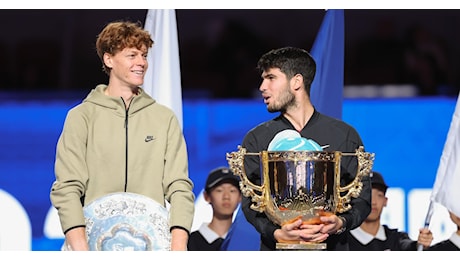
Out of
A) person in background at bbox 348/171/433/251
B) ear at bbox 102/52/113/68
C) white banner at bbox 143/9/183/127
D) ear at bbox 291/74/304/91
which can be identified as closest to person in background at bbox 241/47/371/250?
ear at bbox 291/74/304/91

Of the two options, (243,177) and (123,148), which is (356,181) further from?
(123,148)

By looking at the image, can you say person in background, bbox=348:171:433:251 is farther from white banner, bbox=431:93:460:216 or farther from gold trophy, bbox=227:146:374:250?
gold trophy, bbox=227:146:374:250

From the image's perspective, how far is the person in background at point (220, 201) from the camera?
191 inches

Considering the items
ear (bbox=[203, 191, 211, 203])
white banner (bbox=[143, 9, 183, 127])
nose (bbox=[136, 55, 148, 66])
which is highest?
white banner (bbox=[143, 9, 183, 127])

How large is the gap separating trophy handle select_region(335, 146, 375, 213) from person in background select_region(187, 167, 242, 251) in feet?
6.18

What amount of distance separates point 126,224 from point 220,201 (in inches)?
79.9

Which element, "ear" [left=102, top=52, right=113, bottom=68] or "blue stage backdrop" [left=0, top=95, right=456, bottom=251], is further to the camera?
"blue stage backdrop" [left=0, top=95, right=456, bottom=251]

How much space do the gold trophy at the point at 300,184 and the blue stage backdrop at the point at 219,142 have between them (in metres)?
2.19

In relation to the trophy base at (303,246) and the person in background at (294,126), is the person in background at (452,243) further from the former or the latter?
the trophy base at (303,246)


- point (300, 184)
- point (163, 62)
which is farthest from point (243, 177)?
point (163, 62)

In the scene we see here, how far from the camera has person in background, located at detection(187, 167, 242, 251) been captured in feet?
15.9

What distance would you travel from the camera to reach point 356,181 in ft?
9.73

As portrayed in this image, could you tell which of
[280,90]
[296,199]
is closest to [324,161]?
[296,199]

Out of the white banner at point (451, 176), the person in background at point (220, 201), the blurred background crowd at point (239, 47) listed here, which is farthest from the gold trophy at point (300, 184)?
the blurred background crowd at point (239, 47)
